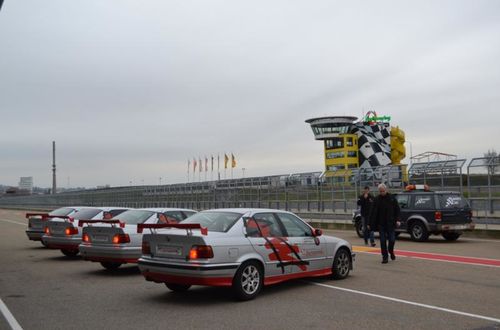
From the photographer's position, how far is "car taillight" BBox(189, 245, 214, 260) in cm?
769

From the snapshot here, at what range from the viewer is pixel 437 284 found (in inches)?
376

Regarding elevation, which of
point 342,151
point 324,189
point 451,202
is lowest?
point 451,202

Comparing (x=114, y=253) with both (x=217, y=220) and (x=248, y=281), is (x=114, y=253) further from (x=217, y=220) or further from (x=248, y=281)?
(x=248, y=281)

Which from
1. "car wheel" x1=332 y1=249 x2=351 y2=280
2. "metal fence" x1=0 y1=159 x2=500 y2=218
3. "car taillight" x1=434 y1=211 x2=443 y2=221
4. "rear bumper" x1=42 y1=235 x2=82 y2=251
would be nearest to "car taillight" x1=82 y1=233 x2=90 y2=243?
"rear bumper" x1=42 y1=235 x2=82 y2=251

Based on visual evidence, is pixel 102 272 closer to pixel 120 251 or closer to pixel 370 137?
pixel 120 251

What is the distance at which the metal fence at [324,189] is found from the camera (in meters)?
21.7

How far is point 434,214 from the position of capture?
18.0m

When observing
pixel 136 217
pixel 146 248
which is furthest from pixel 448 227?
pixel 146 248

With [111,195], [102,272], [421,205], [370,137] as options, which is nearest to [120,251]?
[102,272]

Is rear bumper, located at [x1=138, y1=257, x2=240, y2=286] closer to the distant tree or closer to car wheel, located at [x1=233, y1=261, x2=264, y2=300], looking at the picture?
car wheel, located at [x1=233, y1=261, x2=264, y2=300]

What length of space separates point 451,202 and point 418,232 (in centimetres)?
151

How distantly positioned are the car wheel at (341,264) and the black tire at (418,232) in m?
8.85

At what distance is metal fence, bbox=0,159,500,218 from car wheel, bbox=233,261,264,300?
618 inches

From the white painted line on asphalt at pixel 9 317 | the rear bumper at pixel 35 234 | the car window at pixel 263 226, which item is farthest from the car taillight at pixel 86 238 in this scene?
the rear bumper at pixel 35 234
